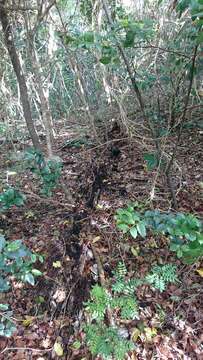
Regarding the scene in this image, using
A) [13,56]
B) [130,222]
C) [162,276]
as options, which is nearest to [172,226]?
[130,222]

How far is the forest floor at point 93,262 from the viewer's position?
1984 millimetres

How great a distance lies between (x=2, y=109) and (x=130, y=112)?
1911 millimetres

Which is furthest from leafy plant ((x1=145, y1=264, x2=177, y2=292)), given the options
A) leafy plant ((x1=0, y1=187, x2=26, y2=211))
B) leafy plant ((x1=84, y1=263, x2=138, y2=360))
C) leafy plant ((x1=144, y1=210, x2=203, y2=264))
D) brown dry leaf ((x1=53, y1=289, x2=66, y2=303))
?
leafy plant ((x1=0, y1=187, x2=26, y2=211))

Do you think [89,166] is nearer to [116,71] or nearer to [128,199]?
[128,199]

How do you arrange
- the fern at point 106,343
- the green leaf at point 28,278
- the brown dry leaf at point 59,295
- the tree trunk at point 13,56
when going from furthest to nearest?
the tree trunk at point 13,56 → the brown dry leaf at point 59,295 → the fern at point 106,343 → the green leaf at point 28,278

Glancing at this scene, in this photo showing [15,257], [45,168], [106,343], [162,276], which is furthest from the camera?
[45,168]

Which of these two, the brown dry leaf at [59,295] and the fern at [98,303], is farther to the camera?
the brown dry leaf at [59,295]

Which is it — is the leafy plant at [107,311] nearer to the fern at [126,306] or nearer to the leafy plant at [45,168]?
the fern at [126,306]

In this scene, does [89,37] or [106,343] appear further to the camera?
[106,343]

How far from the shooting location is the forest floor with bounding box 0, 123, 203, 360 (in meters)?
1.98

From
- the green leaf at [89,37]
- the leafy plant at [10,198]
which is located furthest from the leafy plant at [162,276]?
the green leaf at [89,37]

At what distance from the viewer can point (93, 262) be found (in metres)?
2.37

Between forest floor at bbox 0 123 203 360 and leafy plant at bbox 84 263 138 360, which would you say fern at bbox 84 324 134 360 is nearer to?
leafy plant at bbox 84 263 138 360

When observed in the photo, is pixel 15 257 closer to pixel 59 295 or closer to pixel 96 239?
pixel 59 295
